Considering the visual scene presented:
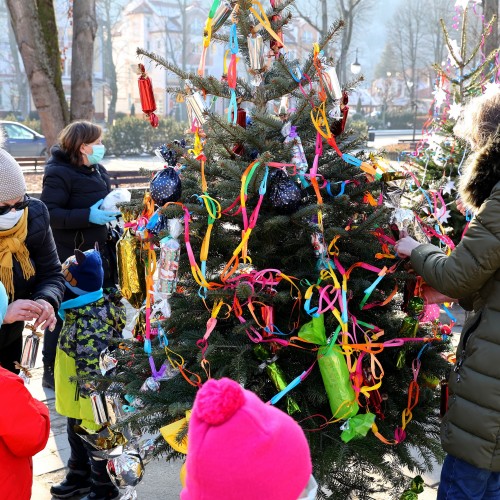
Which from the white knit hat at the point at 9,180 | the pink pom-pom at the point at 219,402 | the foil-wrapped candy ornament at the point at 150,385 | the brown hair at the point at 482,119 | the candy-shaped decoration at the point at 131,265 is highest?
the brown hair at the point at 482,119

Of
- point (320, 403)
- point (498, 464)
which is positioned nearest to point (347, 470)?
point (320, 403)

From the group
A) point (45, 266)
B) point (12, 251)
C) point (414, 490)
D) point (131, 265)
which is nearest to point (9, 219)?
point (12, 251)

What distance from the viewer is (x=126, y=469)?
2.97 meters

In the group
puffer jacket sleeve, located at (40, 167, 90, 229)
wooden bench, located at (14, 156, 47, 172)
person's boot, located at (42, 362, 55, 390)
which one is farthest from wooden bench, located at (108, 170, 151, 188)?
puffer jacket sleeve, located at (40, 167, 90, 229)

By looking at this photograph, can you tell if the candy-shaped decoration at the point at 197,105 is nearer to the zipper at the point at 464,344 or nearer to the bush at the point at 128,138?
the zipper at the point at 464,344

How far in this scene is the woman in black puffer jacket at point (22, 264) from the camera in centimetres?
282

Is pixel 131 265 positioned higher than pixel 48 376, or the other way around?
pixel 131 265

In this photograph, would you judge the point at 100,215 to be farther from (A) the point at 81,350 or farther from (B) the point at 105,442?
(B) the point at 105,442

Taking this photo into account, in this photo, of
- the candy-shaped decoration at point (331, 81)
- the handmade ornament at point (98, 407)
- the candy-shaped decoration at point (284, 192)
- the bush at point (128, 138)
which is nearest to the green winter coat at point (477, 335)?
the candy-shaped decoration at point (284, 192)

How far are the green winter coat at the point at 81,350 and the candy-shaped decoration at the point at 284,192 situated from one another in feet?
4.40

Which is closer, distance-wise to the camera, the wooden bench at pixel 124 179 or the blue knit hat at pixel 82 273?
the blue knit hat at pixel 82 273

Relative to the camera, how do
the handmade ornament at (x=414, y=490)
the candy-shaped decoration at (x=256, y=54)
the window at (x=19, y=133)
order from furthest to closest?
the window at (x=19, y=133) → the handmade ornament at (x=414, y=490) → the candy-shaped decoration at (x=256, y=54)

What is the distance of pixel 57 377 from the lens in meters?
3.54

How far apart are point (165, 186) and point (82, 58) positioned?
20.5ft
